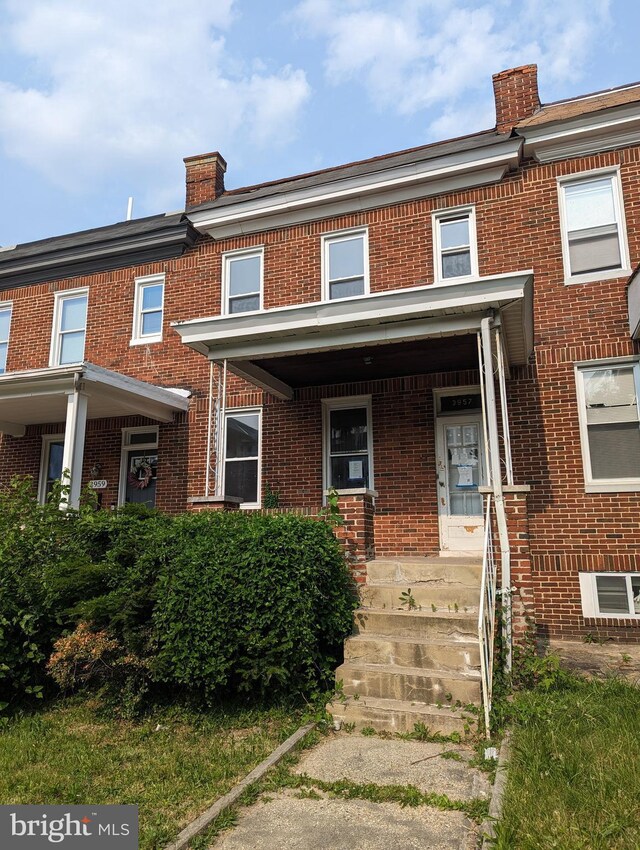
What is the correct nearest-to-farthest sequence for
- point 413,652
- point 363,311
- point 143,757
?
point 143,757 < point 413,652 < point 363,311

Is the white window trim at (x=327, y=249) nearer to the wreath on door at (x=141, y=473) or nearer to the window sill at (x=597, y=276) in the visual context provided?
the window sill at (x=597, y=276)

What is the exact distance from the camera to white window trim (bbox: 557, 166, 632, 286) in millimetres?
8484

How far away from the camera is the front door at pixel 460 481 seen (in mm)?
8562

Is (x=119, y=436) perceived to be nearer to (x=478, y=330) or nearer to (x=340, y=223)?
(x=340, y=223)

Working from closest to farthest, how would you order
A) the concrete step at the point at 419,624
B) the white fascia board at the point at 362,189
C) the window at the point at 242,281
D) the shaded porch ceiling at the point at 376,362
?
the concrete step at the point at 419,624
the shaded porch ceiling at the point at 376,362
the white fascia board at the point at 362,189
the window at the point at 242,281

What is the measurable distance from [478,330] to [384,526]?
3.46m

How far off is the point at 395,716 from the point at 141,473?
24.0 ft

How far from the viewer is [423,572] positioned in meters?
6.23

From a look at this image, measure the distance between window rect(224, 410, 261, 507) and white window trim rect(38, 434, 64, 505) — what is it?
3685mm

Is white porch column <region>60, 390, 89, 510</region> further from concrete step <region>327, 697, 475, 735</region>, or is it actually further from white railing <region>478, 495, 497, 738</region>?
white railing <region>478, 495, 497, 738</region>

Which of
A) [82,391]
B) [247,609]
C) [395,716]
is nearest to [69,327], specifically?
[82,391]

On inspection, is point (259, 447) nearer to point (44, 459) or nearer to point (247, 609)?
point (44, 459)

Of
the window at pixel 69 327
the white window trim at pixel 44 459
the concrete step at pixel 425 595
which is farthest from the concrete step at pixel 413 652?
the window at pixel 69 327

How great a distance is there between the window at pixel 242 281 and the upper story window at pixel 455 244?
321cm
